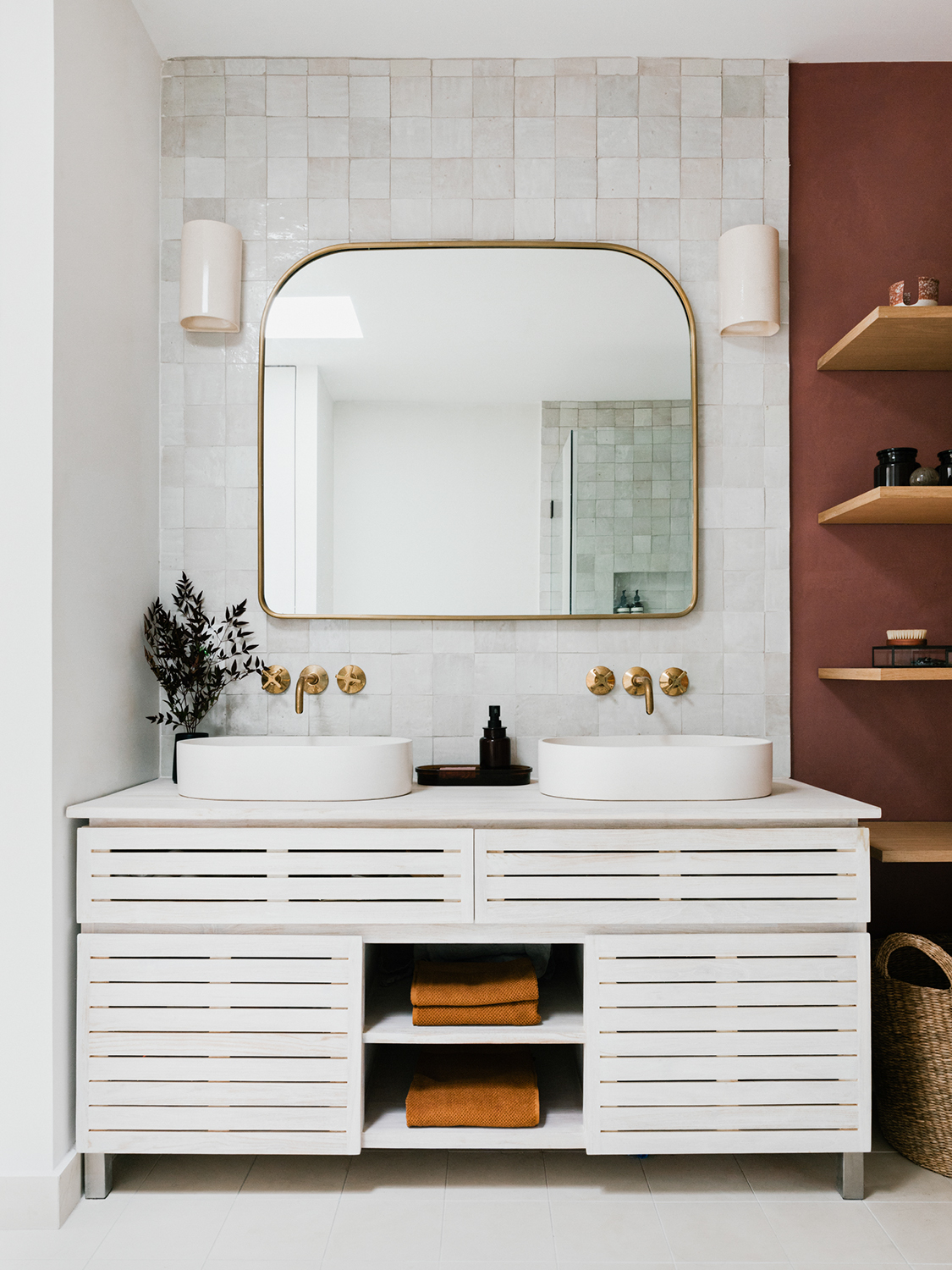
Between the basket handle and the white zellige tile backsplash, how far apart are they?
0.72 m

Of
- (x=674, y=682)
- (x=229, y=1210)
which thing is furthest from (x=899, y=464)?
(x=229, y=1210)

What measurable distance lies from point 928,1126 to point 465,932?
1.03m

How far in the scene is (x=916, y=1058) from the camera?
6.17 ft

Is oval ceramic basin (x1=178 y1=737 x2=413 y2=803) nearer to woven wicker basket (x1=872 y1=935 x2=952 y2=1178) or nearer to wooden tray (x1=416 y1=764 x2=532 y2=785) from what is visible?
wooden tray (x1=416 y1=764 x2=532 y2=785)

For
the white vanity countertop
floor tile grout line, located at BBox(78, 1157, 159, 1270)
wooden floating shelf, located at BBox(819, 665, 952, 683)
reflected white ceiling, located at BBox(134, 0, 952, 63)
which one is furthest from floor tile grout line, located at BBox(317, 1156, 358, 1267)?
reflected white ceiling, located at BBox(134, 0, 952, 63)

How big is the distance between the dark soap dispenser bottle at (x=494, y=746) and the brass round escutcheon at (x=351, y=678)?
35 centimetres

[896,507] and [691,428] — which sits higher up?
[691,428]

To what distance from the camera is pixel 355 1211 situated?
172 cm

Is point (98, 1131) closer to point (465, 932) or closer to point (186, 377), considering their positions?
point (465, 932)

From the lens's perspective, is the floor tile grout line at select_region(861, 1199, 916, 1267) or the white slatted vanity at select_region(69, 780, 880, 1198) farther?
the white slatted vanity at select_region(69, 780, 880, 1198)

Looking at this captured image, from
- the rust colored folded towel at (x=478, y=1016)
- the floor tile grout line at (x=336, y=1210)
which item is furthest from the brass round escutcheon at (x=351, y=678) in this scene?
the floor tile grout line at (x=336, y=1210)

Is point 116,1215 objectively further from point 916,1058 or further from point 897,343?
point 897,343

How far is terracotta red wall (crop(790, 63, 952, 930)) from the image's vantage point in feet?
7.41

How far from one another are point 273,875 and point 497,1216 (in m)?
0.75
